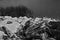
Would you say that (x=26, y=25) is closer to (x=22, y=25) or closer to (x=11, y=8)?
(x=22, y=25)

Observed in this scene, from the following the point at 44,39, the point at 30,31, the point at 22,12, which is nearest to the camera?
the point at 44,39

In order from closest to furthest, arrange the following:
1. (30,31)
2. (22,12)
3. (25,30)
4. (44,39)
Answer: (44,39) < (30,31) < (25,30) < (22,12)

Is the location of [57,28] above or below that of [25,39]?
above

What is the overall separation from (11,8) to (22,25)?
386 cm

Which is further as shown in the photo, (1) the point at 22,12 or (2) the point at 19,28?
(1) the point at 22,12

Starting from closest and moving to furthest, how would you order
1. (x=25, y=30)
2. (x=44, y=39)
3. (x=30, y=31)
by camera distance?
(x=44, y=39) < (x=30, y=31) < (x=25, y=30)

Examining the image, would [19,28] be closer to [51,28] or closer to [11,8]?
[51,28]

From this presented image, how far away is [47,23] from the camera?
5.29 meters

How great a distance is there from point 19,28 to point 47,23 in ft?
4.85

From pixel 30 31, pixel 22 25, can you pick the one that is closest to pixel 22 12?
pixel 22 25

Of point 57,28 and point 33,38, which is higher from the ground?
point 57,28

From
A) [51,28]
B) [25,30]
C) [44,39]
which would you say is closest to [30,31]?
[25,30]

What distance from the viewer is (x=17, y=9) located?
352 inches

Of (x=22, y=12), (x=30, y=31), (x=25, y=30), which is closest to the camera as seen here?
(x=30, y=31)
